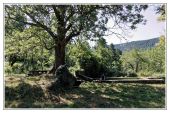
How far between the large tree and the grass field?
1.99 metres

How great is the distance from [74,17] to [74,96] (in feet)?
9.70

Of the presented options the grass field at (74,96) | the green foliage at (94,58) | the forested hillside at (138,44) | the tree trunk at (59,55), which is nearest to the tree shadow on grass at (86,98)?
the grass field at (74,96)

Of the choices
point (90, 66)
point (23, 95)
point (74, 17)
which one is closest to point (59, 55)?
point (74, 17)

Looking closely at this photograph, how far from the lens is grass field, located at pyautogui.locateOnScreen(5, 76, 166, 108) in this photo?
9086 millimetres

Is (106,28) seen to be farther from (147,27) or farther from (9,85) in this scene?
(9,85)

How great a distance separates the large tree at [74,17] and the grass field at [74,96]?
1.99m

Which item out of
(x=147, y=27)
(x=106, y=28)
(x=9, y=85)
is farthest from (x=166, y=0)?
(x=9, y=85)

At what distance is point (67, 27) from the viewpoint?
463 inches

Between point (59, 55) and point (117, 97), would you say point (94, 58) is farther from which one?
point (117, 97)

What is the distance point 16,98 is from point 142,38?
4505mm

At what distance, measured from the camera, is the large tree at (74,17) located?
1059 cm

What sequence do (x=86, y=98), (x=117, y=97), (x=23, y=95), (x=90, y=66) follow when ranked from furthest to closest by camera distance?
(x=90, y=66), (x=117, y=97), (x=86, y=98), (x=23, y=95)

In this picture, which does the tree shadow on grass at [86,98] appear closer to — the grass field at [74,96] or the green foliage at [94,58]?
the grass field at [74,96]

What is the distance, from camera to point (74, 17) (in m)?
11.2
